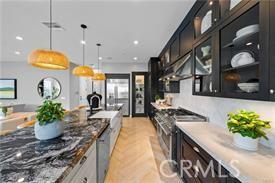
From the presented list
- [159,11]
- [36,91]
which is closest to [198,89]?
[159,11]

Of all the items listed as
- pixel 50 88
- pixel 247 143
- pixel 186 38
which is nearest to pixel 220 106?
pixel 247 143

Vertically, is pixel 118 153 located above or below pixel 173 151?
below

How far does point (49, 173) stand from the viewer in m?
0.87

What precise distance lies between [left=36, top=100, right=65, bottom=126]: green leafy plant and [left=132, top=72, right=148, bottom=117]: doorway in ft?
19.2

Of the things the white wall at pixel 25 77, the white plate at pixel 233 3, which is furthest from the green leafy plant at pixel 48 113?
the white wall at pixel 25 77

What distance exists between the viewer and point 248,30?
1.24m

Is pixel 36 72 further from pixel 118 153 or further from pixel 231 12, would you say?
pixel 231 12

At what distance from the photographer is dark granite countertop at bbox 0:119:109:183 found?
846mm

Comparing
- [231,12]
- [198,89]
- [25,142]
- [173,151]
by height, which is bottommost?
[173,151]

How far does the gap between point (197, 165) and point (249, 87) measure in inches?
39.7

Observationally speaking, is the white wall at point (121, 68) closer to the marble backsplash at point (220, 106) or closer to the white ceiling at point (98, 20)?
the white ceiling at point (98, 20)

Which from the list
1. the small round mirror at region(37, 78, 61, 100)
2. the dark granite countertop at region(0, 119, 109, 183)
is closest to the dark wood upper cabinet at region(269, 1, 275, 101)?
the dark granite countertop at region(0, 119, 109, 183)

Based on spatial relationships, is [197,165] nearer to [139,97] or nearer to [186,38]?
[186,38]

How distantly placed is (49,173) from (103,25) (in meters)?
3.01
